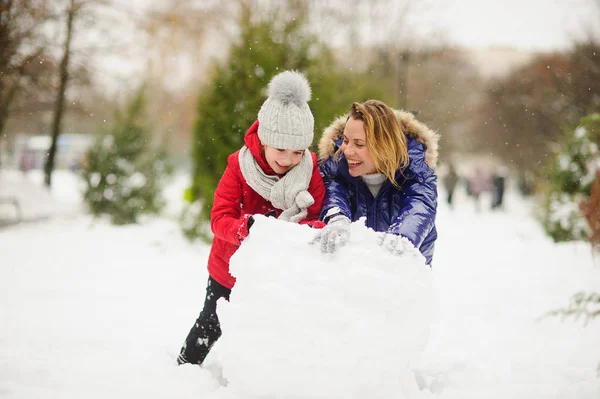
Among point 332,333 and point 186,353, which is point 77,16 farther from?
point 332,333

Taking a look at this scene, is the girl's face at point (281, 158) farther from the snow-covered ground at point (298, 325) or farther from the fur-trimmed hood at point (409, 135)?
the snow-covered ground at point (298, 325)

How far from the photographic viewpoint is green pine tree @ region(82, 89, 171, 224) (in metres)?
11.5

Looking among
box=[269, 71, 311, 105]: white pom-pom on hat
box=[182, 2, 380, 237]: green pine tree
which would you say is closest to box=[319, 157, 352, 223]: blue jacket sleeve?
box=[269, 71, 311, 105]: white pom-pom on hat

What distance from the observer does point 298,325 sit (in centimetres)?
223

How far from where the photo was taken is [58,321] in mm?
4410

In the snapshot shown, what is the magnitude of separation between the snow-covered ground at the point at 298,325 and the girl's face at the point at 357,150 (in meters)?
0.51

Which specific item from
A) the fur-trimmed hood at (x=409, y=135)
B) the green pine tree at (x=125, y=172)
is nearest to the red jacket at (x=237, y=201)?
the fur-trimmed hood at (x=409, y=135)

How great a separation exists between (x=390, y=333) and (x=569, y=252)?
6868 millimetres

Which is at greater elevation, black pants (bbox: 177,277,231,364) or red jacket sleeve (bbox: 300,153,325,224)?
red jacket sleeve (bbox: 300,153,325,224)

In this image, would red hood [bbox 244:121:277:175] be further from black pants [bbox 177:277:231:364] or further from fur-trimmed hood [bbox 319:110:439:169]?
black pants [bbox 177:277:231:364]

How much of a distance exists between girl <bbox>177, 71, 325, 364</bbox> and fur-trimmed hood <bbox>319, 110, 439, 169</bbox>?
15 cm

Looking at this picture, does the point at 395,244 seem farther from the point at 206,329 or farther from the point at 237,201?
the point at 206,329

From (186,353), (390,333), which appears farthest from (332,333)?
(186,353)

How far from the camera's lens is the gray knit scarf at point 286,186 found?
2678 millimetres
